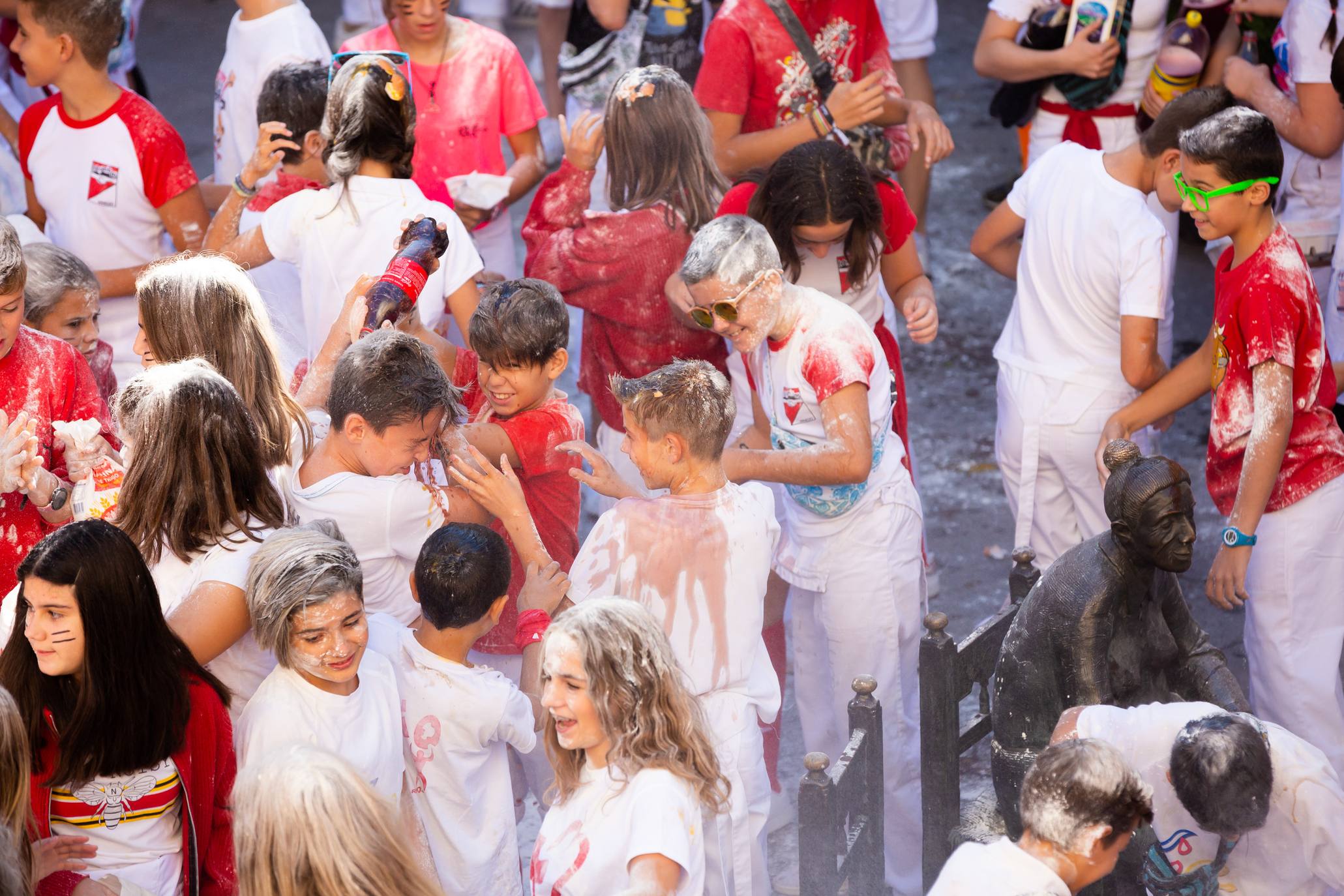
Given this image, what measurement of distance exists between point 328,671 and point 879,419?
5.32ft

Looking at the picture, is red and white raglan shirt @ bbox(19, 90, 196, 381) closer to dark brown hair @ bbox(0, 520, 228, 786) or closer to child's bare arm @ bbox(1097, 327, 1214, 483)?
dark brown hair @ bbox(0, 520, 228, 786)

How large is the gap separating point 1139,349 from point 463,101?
93.3 inches

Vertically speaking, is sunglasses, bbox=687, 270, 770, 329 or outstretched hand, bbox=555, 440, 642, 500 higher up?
sunglasses, bbox=687, 270, 770, 329

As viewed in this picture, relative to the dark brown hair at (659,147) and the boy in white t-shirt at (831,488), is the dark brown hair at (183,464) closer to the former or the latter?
the boy in white t-shirt at (831,488)

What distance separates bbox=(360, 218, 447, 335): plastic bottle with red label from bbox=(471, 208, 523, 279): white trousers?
1391 mm

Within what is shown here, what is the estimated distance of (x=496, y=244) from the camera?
4.97 meters

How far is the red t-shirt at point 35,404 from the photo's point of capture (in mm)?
3148

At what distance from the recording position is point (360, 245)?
3729 mm

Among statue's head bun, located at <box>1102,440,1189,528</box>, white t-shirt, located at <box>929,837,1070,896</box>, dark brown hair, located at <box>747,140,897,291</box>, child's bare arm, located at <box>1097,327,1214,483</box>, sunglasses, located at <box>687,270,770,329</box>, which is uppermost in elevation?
dark brown hair, located at <box>747,140,897,291</box>

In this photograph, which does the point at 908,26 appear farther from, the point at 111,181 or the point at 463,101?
the point at 111,181

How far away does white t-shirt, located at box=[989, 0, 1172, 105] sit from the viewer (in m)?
4.86

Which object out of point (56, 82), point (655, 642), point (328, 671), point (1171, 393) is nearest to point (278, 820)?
point (328, 671)

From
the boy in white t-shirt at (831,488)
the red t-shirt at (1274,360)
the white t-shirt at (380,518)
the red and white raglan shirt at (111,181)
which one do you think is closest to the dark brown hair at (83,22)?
the red and white raglan shirt at (111,181)

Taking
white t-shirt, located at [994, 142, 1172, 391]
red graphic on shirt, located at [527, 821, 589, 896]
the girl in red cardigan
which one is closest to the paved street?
white t-shirt, located at [994, 142, 1172, 391]
